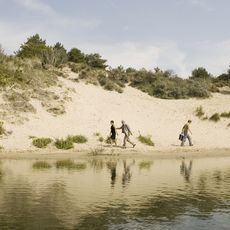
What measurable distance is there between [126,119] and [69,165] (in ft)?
46.0

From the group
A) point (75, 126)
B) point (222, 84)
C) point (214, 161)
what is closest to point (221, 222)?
point (214, 161)

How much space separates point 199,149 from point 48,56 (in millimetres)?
22536

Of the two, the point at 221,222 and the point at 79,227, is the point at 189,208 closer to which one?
the point at 221,222

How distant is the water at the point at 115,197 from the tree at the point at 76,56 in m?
31.8

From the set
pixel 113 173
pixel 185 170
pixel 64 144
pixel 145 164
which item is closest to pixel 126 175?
pixel 113 173

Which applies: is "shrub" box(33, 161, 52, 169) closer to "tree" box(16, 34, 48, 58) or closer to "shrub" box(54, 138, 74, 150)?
"shrub" box(54, 138, 74, 150)

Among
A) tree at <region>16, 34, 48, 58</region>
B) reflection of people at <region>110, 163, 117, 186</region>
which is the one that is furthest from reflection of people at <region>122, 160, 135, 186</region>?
tree at <region>16, 34, 48, 58</region>

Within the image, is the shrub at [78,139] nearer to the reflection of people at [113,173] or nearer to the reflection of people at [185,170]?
the reflection of people at [113,173]

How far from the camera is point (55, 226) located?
14055 millimetres

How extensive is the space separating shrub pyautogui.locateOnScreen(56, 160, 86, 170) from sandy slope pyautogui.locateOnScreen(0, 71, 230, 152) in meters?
4.05

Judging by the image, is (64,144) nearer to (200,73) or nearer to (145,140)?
(145,140)

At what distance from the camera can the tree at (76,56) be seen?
58491mm

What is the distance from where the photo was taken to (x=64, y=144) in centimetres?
3284

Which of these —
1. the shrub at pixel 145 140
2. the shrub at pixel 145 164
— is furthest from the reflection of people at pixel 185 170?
the shrub at pixel 145 140
